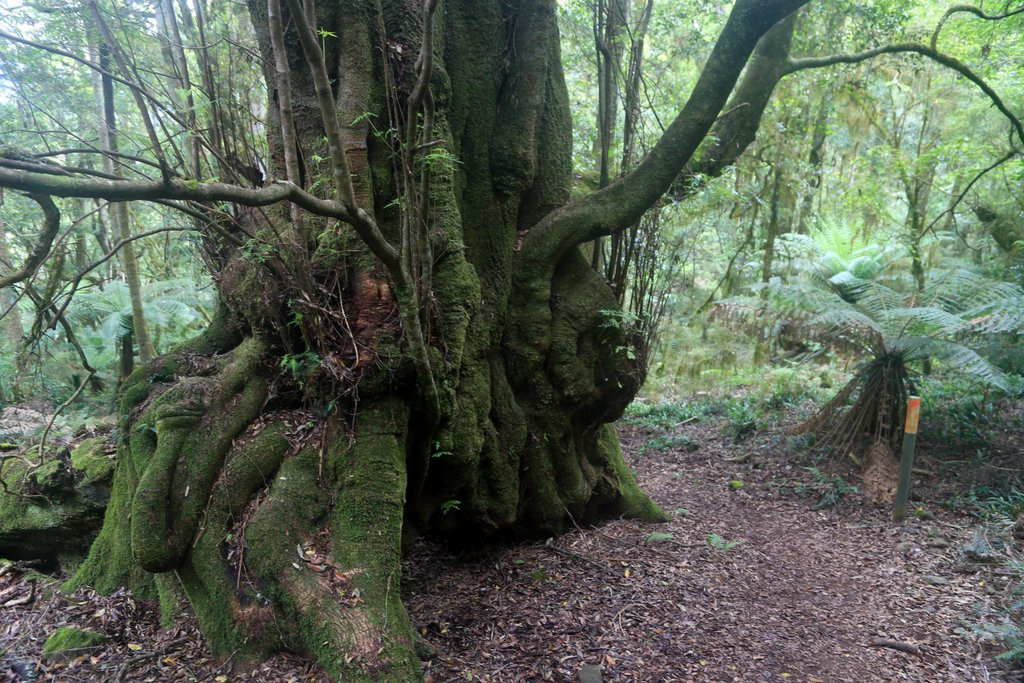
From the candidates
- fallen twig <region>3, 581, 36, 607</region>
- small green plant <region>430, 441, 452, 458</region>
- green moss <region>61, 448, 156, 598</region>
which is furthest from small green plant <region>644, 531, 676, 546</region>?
fallen twig <region>3, 581, 36, 607</region>

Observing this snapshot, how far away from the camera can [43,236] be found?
196cm

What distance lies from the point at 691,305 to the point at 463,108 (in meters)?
10.9

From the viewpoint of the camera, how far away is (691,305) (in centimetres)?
1405

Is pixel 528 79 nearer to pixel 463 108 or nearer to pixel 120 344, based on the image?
pixel 463 108

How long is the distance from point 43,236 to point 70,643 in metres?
2.44

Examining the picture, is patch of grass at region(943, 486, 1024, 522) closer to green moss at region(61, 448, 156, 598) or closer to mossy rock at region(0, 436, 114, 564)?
green moss at region(61, 448, 156, 598)

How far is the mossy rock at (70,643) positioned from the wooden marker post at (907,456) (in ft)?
21.2

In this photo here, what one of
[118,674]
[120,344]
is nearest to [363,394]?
[118,674]

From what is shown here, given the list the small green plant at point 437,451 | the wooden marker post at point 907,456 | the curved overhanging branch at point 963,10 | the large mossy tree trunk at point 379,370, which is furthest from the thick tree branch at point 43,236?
the curved overhanging branch at point 963,10

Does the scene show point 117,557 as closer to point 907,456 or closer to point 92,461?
point 92,461

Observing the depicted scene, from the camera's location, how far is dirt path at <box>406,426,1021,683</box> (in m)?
3.43

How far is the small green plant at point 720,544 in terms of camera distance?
4.96 metres

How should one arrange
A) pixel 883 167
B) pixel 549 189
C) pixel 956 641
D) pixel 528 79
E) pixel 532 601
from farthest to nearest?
1. pixel 883 167
2. pixel 549 189
3. pixel 528 79
4. pixel 532 601
5. pixel 956 641

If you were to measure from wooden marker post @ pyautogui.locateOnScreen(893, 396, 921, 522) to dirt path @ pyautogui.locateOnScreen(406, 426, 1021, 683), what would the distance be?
18 cm
